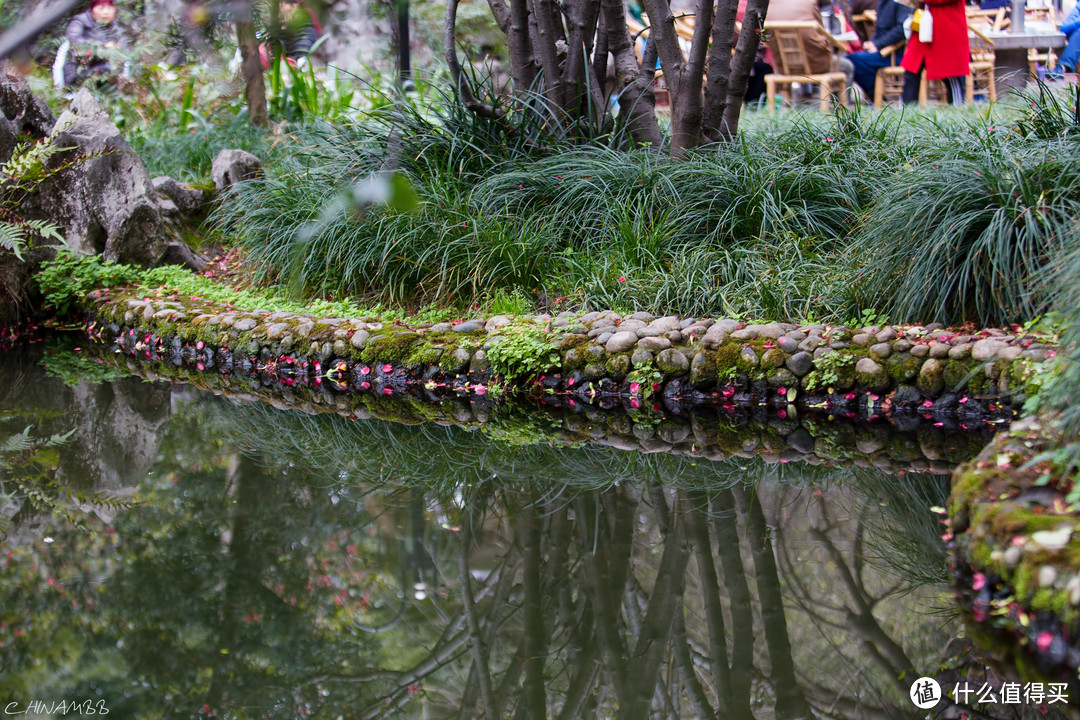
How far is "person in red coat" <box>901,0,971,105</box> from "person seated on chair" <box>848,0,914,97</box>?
1.17 metres

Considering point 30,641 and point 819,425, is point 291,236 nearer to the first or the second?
point 819,425

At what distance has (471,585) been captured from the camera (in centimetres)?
302

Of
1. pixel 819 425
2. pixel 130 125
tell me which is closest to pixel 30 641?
pixel 819 425

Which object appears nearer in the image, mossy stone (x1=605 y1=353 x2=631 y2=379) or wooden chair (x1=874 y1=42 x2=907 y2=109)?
mossy stone (x1=605 y1=353 x2=631 y2=379)

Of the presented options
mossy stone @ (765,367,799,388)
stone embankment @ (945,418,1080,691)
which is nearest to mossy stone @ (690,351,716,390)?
mossy stone @ (765,367,799,388)

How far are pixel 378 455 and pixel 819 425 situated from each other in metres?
2.13

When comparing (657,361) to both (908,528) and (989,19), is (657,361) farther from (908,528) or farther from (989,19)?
(989,19)

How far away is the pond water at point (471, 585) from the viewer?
2.40 m

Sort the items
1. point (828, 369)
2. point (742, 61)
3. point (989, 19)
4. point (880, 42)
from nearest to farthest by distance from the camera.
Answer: point (828, 369) < point (742, 61) < point (880, 42) < point (989, 19)

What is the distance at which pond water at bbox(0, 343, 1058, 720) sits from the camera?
2.40 m

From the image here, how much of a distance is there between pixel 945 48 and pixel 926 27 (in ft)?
1.10

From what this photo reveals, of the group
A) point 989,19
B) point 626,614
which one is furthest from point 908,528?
point 989,19

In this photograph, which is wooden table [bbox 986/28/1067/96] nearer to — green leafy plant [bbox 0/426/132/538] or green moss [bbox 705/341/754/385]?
green moss [bbox 705/341/754/385]

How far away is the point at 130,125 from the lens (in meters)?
11.3
